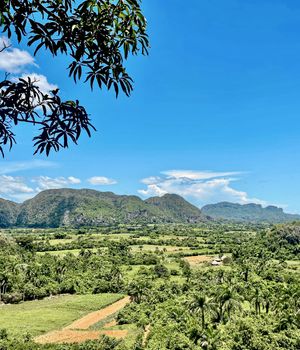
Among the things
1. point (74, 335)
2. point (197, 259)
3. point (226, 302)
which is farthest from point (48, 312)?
point (197, 259)

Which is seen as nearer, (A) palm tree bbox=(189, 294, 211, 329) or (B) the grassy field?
(A) palm tree bbox=(189, 294, 211, 329)

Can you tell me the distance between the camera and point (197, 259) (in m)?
136

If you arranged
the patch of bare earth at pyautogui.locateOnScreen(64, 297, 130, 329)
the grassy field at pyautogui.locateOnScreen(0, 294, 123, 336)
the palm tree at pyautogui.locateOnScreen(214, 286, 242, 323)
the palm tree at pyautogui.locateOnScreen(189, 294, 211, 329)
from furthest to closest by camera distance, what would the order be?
the patch of bare earth at pyautogui.locateOnScreen(64, 297, 130, 329)
the grassy field at pyautogui.locateOnScreen(0, 294, 123, 336)
the palm tree at pyautogui.locateOnScreen(214, 286, 242, 323)
the palm tree at pyautogui.locateOnScreen(189, 294, 211, 329)

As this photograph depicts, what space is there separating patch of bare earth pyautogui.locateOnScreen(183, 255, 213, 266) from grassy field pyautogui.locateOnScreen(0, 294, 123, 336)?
147ft

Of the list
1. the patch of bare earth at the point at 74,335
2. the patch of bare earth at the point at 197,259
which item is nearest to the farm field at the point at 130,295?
Result: the patch of bare earth at the point at 74,335

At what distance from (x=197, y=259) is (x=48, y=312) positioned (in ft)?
244

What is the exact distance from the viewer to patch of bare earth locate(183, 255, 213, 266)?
12904 cm

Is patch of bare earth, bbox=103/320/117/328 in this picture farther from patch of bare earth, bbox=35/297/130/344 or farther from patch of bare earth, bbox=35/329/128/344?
patch of bare earth, bbox=35/329/128/344

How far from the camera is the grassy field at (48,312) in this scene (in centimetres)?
6253

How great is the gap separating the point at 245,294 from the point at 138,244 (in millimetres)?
99659

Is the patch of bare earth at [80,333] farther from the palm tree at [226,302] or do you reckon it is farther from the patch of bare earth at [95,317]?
the palm tree at [226,302]

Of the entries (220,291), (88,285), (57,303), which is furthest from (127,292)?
(220,291)

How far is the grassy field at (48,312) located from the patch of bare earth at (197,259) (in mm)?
44801

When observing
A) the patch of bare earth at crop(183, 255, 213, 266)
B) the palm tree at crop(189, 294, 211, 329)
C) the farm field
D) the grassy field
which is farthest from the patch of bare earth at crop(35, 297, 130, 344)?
the patch of bare earth at crop(183, 255, 213, 266)
